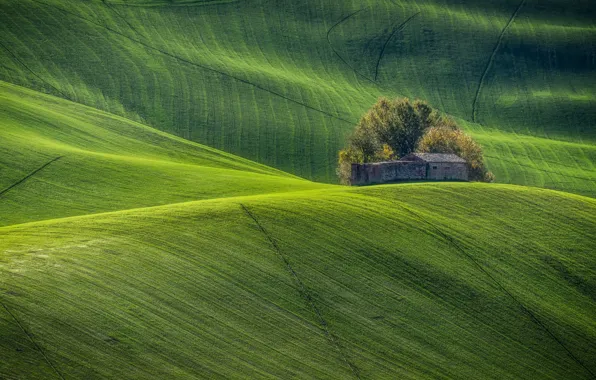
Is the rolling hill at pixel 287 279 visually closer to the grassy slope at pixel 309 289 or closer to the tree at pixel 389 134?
the grassy slope at pixel 309 289

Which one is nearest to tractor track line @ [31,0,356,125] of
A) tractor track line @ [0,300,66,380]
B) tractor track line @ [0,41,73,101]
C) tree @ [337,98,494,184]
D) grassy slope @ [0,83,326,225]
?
tractor track line @ [0,41,73,101]

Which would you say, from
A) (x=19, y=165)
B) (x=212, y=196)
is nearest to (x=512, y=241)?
(x=212, y=196)

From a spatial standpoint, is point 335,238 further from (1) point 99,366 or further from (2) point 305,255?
(1) point 99,366

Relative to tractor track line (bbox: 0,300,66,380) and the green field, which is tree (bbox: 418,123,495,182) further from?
tractor track line (bbox: 0,300,66,380)

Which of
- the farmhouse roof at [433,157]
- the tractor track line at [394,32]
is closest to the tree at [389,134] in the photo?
the farmhouse roof at [433,157]

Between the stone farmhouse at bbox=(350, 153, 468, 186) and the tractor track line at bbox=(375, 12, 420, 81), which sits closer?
the stone farmhouse at bbox=(350, 153, 468, 186)

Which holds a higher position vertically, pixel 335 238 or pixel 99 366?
pixel 335 238
